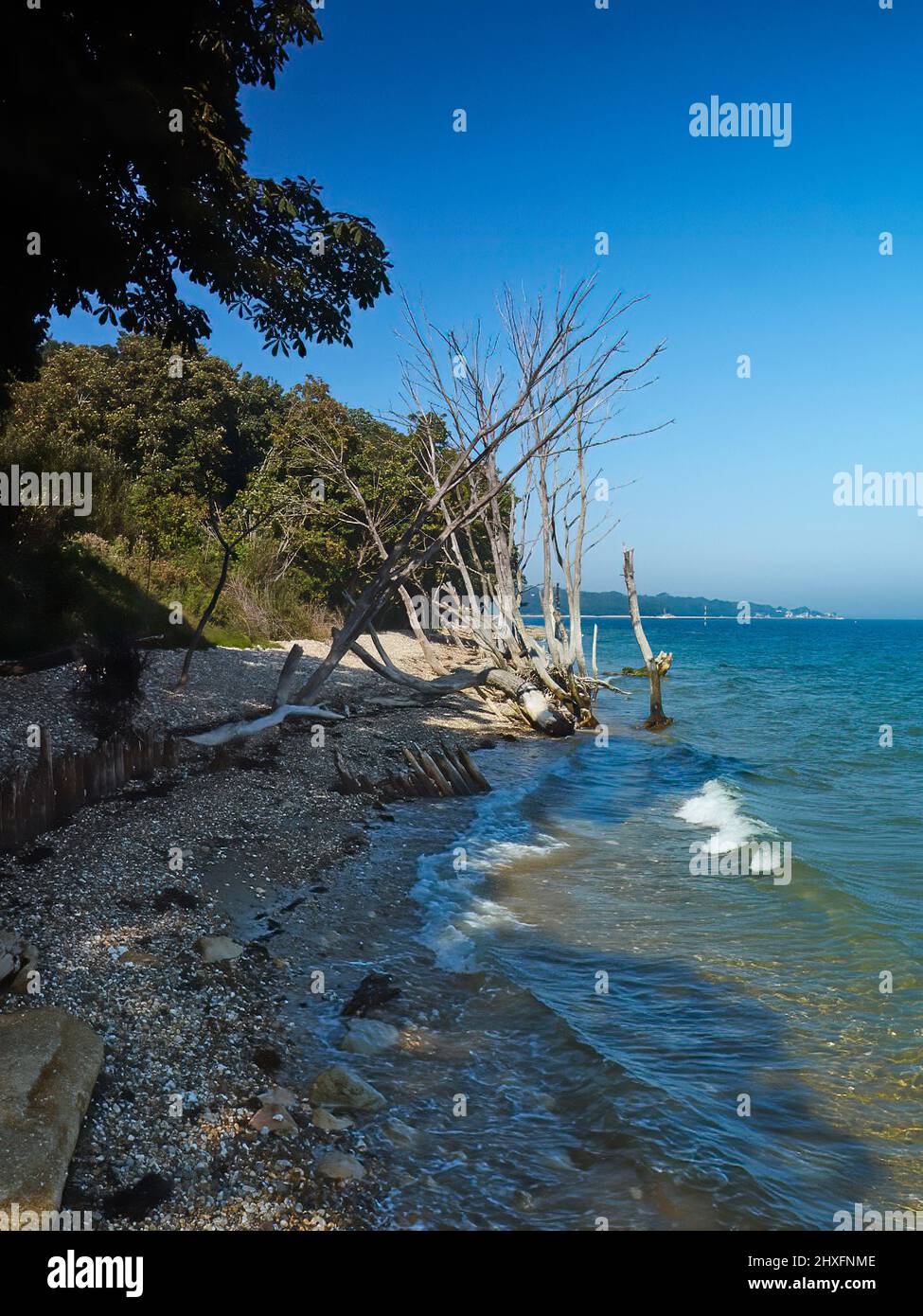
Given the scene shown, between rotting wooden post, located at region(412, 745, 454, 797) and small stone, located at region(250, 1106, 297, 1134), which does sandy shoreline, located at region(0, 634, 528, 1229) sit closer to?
small stone, located at region(250, 1106, 297, 1134)

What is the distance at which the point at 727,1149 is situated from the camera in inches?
212

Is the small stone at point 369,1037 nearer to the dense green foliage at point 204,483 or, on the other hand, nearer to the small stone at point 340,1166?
the small stone at point 340,1166

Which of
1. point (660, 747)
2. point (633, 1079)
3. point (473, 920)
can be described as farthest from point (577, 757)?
point (633, 1079)

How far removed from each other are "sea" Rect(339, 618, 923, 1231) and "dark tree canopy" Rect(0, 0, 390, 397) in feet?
23.7

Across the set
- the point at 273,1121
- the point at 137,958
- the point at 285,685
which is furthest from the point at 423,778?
the point at 273,1121

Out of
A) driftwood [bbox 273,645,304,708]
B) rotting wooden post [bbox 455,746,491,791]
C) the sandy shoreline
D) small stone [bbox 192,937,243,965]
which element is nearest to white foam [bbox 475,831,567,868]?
the sandy shoreline

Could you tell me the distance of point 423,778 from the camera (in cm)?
1452

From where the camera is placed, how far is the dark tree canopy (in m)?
6.36

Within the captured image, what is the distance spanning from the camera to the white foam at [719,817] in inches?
502

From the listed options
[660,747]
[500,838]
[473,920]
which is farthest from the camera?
[660,747]

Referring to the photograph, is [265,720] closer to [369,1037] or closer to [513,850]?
[513,850]
